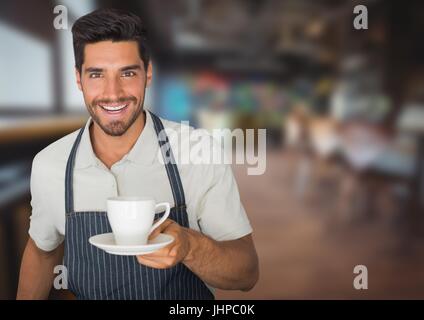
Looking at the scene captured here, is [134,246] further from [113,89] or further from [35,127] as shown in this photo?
[35,127]

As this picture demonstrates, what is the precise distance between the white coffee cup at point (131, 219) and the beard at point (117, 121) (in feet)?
0.82

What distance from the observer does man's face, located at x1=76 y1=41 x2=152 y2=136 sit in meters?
0.85

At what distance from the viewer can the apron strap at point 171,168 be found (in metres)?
0.93

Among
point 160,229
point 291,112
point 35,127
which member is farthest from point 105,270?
point 291,112

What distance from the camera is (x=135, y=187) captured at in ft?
3.09

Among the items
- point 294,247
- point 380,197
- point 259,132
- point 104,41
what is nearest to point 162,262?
point 104,41

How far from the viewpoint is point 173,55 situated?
44.9 inches

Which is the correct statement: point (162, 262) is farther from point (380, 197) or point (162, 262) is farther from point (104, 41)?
point (380, 197)

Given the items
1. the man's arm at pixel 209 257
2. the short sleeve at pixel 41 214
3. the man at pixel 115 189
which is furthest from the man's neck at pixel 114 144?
the man's arm at pixel 209 257

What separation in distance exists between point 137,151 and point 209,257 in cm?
26

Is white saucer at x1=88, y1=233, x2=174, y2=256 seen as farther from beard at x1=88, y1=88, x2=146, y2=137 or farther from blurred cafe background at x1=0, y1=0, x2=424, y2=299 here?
blurred cafe background at x1=0, y1=0, x2=424, y2=299

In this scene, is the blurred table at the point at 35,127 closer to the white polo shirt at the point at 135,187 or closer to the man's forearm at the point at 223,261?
the white polo shirt at the point at 135,187

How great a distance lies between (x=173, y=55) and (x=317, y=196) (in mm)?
564

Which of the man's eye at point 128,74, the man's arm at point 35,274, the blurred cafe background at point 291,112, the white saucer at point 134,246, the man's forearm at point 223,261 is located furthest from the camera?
the blurred cafe background at point 291,112
